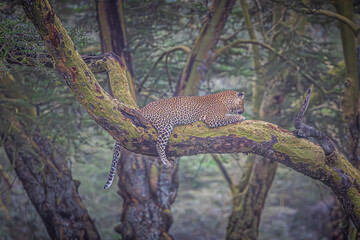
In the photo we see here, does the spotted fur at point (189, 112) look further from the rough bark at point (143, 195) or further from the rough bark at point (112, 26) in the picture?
the rough bark at point (143, 195)

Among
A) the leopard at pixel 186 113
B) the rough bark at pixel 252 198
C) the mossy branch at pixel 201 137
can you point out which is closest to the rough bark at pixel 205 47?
the leopard at pixel 186 113

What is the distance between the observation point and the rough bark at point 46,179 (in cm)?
877

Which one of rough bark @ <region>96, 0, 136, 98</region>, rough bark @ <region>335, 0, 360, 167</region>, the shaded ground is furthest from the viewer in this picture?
the shaded ground

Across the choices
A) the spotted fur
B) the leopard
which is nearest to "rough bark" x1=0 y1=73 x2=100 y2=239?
the leopard

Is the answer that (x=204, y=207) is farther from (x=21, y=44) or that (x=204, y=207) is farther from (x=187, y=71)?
(x=21, y=44)

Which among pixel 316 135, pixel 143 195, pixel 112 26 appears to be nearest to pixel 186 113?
pixel 316 135

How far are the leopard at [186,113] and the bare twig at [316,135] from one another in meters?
1.09

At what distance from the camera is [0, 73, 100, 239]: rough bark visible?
8773mm

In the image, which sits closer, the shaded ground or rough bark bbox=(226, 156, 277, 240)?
rough bark bbox=(226, 156, 277, 240)

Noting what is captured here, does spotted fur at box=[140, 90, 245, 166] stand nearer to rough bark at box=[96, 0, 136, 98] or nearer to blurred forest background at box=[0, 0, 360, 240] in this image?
blurred forest background at box=[0, 0, 360, 240]

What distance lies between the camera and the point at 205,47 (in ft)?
27.5

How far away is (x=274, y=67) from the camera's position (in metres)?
9.29

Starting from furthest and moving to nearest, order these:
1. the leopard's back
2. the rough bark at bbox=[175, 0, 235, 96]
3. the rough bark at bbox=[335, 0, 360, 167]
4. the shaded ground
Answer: the shaded ground, the rough bark at bbox=[175, 0, 235, 96], the rough bark at bbox=[335, 0, 360, 167], the leopard's back

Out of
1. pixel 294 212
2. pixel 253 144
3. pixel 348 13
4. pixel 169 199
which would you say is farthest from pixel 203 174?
pixel 253 144
